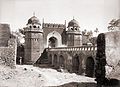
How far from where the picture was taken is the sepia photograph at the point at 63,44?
192 cm

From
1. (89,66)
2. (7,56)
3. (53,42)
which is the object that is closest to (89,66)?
(89,66)

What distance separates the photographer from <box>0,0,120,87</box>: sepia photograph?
1920 mm

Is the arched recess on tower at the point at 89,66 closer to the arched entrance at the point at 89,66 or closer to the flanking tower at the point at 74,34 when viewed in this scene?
the arched entrance at the point at 89,66

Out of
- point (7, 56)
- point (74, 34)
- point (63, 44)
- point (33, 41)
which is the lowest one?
point (7, 56)

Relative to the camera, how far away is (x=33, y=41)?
1241cm

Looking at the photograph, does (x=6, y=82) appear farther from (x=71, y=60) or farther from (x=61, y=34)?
(x=61, y=34)

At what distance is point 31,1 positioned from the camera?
4.52m

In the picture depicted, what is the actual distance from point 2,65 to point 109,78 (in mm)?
3879

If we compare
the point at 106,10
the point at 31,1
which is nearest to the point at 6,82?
the point at 31,1

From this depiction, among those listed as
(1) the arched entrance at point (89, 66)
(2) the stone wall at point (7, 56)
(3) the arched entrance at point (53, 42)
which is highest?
(3) the arched entrance at point (53, 42)

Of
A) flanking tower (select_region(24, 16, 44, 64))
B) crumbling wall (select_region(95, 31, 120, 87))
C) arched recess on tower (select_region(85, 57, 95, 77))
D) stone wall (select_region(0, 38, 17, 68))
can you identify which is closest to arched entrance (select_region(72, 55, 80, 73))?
arched recess on tower (select_region(85, 57, 95, 77))

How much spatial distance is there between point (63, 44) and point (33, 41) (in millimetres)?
2990

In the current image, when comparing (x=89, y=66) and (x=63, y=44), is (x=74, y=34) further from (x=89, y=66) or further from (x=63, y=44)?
(x=89, y=66)

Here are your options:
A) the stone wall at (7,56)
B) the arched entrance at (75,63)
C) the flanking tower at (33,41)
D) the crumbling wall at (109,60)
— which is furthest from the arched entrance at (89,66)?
the flanking tower at (33,41)
